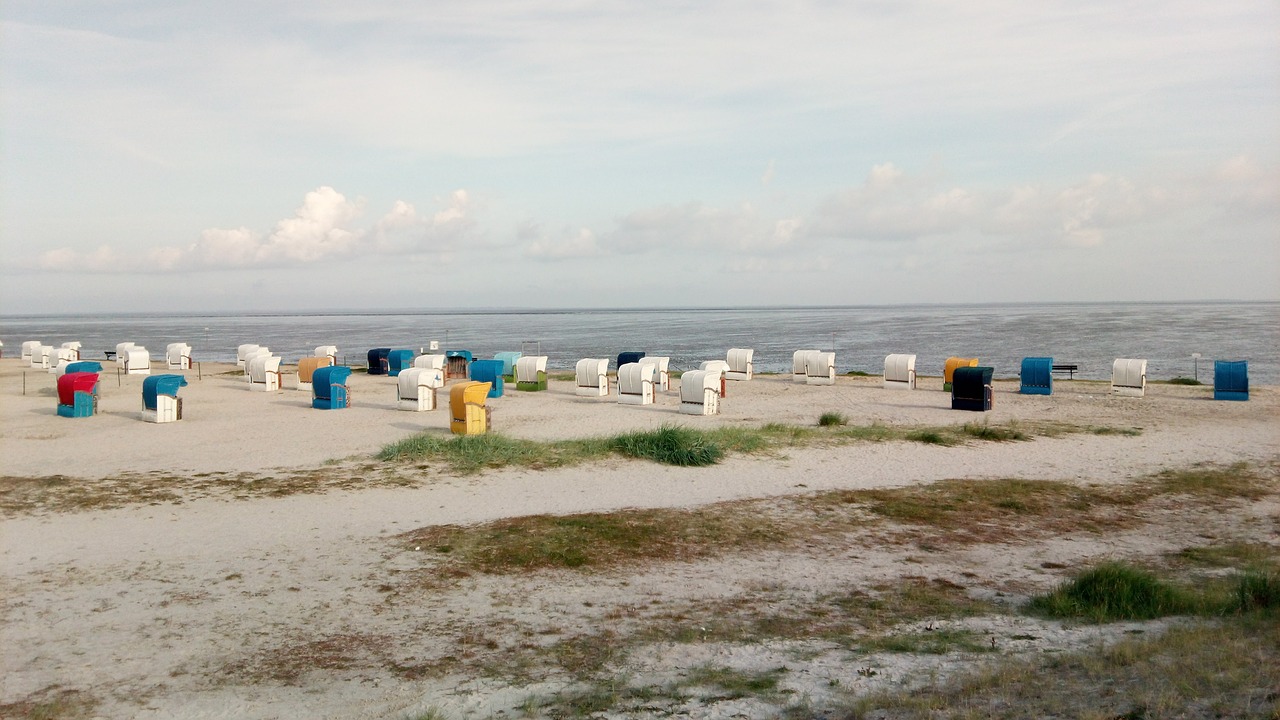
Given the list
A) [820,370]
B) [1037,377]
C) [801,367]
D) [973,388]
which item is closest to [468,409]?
[973,388]

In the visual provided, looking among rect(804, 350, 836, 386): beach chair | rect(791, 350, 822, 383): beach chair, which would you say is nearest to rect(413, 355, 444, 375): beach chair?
rect(791, 350, 822, 383): beach chair

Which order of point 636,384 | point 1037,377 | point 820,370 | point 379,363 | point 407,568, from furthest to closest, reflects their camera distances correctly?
point 379,363, point 820,370, point 1037,377, point 636,384, point 407,568

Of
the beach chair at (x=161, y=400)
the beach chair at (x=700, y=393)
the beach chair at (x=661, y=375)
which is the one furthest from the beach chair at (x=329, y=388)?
the beach chair at (x=700, y=393)

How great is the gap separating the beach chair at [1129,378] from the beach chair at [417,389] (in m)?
22.9

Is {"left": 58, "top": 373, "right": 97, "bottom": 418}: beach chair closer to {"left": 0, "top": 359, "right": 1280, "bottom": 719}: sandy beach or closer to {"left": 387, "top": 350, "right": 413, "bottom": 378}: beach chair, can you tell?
{"left": 0, "top": 359, "right": 1280, "bottom": 719}: sandy beach

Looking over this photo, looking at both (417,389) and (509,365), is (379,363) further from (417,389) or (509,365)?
(417,389)

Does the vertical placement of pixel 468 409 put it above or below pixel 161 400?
above

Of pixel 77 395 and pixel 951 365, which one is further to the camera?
pixel 951 365

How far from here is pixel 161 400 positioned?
2319 centimetres

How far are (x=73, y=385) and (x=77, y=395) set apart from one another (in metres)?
0.45

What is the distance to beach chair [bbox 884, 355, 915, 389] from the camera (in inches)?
1230

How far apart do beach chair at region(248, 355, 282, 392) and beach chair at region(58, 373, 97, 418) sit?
7711 millimetres

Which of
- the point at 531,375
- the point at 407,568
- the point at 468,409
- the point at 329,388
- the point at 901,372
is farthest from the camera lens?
the point at 531,375

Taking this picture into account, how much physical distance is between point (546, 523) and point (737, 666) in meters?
5.59
